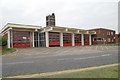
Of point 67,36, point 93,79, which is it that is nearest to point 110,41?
point 67,36

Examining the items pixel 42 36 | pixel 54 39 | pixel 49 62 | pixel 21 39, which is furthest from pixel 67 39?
pixel 49 62

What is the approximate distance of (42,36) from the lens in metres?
38.6

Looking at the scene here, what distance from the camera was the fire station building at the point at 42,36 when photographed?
111ft

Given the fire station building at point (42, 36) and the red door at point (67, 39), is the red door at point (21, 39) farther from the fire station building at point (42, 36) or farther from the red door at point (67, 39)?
the red door at point (67, 39)

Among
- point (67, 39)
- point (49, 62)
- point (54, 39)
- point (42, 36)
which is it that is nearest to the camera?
point (49, 62)

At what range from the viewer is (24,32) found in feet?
117

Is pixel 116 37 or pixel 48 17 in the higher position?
pixel 48 17

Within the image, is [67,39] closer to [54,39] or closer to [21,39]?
[54,39]

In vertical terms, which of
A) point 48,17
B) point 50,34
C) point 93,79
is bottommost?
point 93,79

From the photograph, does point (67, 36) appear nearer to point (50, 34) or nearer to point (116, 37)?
point (50, 34)

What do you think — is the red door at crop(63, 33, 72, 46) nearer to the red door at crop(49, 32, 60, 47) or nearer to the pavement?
the red door at crop(49, 32, 60, 47)

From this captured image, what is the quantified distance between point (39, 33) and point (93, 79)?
34.2 meters

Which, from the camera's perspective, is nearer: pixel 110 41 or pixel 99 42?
pixel 99 42

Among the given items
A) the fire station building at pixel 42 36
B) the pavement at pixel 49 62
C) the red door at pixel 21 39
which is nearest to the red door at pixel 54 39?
the fire station building at pixel 42 36
